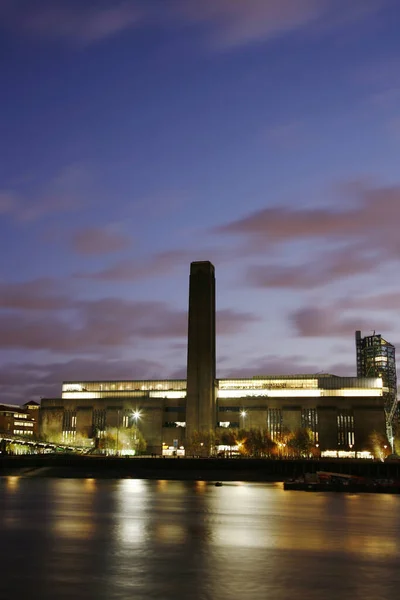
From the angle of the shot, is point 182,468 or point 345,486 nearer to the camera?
point 345,486

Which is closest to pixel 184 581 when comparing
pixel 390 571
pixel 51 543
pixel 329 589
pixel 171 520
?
pixel 329 589

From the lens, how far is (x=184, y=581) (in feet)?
109

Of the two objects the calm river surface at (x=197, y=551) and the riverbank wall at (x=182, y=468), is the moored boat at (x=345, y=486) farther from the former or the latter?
the calm river surface at (x=197, y=551)

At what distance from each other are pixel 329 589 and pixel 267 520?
1242 inches

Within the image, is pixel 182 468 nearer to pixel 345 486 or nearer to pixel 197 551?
pixel 345 486

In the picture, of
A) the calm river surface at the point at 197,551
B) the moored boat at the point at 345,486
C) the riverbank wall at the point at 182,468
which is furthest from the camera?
the riverbank wall at the point at 182,468

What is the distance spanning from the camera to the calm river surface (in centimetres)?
3134

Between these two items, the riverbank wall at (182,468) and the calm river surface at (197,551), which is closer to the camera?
the calm river surface at (197,551)

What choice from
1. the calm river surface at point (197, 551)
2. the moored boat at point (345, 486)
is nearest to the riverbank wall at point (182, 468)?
the moored boat at point (345, 486)

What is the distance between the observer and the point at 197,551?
142ft

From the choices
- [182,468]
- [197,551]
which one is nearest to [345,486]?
[182,468]

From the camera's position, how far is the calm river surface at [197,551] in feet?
103

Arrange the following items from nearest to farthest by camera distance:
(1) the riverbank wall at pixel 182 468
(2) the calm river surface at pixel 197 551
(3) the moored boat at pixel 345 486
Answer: (2) the calm river surface at pixel 197 551 → (3) the moored boat at pixel 345 486 → (1) the riverbank wall at pixel 182 468

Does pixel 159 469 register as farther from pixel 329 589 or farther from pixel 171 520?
pixel 329 589
